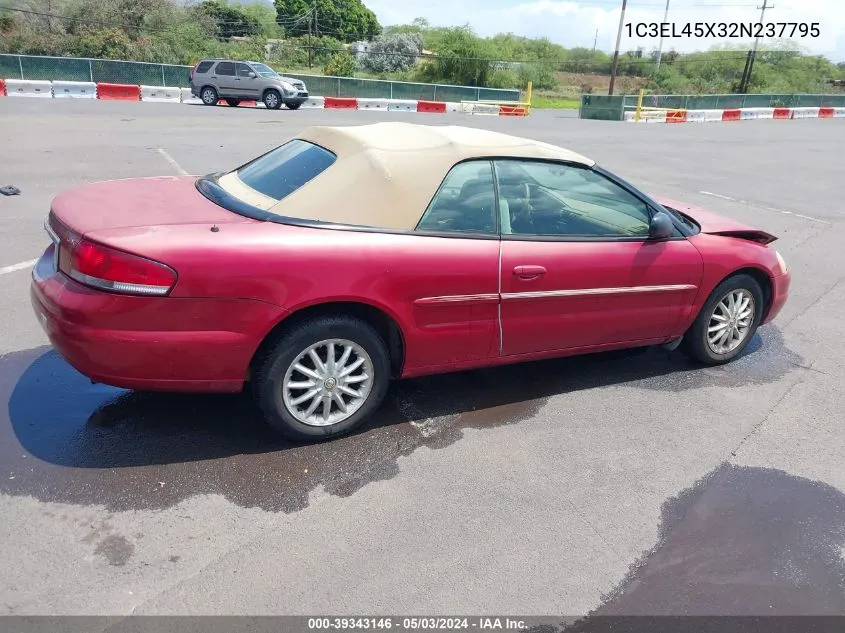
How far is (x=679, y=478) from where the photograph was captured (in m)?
3.43

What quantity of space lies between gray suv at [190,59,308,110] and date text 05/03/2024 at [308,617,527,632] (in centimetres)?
2519

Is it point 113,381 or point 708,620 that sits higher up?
point 113,381

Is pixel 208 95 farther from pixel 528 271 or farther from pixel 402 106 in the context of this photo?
pixel 528 271

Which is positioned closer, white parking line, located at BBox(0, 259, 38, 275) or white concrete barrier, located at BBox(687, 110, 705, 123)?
white parking line, located at BBox(0, 259, 38, 275)

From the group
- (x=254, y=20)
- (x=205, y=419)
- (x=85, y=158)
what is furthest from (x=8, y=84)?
(x=254, y=20)

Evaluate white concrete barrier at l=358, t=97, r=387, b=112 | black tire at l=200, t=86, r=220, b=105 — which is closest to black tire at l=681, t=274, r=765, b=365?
black tire at l=200, t=86, r=220, b=105

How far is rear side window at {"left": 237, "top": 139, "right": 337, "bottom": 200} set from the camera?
11.9 feet

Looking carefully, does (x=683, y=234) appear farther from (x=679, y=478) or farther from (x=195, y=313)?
(x=195, y=313)

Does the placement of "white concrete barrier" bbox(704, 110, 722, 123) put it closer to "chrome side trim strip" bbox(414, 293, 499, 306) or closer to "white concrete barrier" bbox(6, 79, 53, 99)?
"white concrete barrier" bbox(6, 79, 53, 99)

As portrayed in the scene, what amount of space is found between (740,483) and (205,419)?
9.22ft

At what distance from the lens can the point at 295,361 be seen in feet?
10.7

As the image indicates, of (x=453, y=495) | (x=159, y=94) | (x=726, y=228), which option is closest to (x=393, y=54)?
(x=159, y=94)

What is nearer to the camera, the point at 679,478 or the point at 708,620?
the point at 708,620

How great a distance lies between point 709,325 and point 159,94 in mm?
26455
